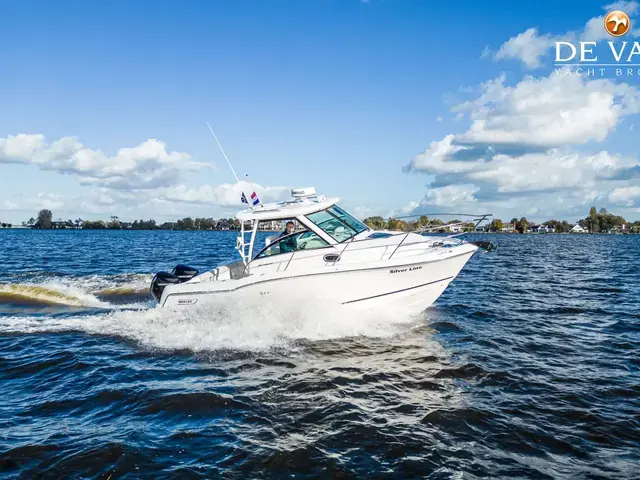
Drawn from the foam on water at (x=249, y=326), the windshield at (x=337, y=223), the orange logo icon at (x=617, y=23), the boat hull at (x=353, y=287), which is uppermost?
the orange logo icon at (x=617, y=23)

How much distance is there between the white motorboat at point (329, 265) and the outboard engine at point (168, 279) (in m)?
0.52

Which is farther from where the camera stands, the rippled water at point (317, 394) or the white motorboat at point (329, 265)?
the white motorboat at point (329, 265)

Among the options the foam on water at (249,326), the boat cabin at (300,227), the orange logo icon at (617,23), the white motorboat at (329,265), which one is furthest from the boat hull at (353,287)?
the orange logo icon at (617,23)

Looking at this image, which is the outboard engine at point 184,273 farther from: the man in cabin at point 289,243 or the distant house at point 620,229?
the distant house at point 620,229

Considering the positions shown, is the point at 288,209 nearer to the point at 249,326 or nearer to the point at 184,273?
the point at 249,326

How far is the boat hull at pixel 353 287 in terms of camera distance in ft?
34.7

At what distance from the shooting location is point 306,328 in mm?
10758

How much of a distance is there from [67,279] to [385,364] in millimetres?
17092

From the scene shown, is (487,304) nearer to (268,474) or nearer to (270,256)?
(270,256)

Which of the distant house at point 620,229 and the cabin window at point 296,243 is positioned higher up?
the distant house at point 620,229

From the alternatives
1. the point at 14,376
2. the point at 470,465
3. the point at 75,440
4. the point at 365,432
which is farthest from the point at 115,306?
the point at 470,465

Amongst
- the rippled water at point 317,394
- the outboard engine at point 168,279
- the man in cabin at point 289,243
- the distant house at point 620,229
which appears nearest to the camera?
the rippled water at point 317,394

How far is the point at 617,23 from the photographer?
18.6m

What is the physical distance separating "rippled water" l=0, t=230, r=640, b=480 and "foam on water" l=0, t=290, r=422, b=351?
5cm
